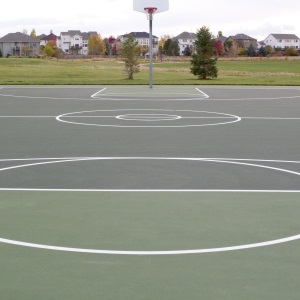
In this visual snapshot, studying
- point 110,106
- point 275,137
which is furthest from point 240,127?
point 110,106

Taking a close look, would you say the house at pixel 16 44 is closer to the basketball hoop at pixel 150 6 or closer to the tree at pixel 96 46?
the tree at pixel 96 46

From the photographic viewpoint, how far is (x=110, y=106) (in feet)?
57.9

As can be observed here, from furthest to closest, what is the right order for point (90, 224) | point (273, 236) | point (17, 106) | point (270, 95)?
1. point (270, 95)
2. point (17, 106)
3. point (90, 224)
4. point (273, 236)

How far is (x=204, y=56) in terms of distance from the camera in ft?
109

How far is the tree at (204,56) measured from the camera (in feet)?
108

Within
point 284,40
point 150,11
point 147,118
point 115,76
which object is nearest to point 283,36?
point 284,40

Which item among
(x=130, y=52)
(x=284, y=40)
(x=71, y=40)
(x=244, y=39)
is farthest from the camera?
(x=284, y=40)

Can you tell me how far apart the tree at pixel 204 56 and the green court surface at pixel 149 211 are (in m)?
20.1

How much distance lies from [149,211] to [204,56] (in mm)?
28004

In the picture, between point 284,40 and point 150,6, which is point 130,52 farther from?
point 284,40

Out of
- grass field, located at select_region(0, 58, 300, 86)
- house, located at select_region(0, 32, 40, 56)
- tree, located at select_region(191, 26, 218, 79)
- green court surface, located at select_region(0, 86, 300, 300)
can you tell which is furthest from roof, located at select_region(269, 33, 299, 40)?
green court surface, located at select_region(0, 86, 300, 300)

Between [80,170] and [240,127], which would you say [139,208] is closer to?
[80,170]

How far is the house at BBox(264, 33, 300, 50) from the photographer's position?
570ft

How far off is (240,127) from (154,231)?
8.11m
